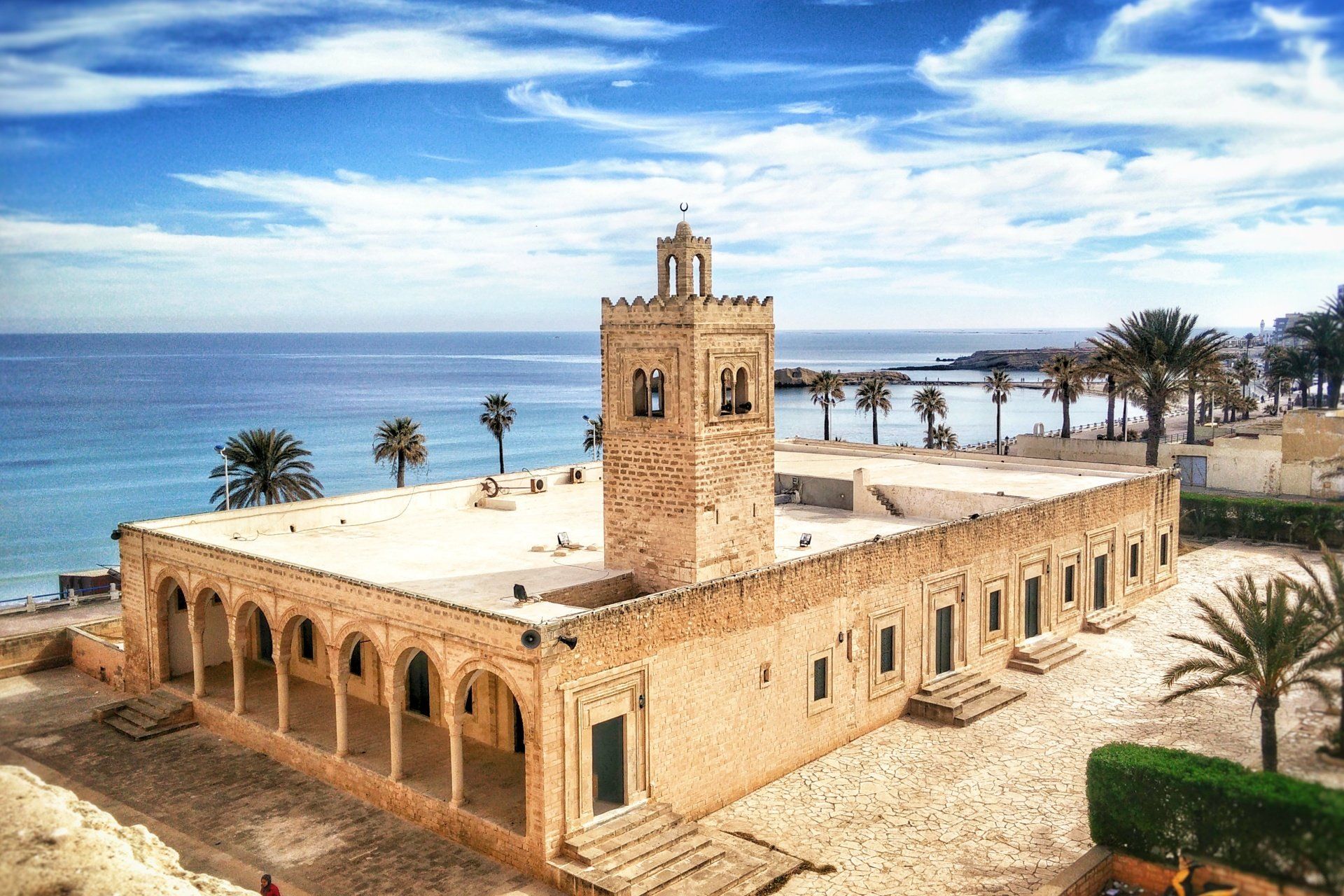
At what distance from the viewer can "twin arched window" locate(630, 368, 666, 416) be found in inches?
736

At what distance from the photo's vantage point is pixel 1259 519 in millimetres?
37250

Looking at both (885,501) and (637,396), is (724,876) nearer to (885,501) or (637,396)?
(637,396)

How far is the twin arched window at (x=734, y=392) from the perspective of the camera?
1877 cm

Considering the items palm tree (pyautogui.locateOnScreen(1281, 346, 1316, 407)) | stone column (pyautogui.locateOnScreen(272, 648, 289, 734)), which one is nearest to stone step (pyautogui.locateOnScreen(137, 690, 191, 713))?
stone column (pyautogui.locateOnScreen(272, 648, 289, 734))

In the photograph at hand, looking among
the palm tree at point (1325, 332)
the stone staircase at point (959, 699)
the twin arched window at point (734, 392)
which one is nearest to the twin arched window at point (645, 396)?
the twin arched window at point (734, 392)

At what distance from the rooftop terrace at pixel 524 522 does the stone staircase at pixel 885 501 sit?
91mm

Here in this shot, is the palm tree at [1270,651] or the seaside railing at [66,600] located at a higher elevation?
the palm tree at [1270,651]

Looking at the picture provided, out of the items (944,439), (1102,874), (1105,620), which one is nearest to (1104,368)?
(1105,620)

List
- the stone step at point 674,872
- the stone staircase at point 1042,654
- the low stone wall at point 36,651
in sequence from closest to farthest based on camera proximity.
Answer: the stone step at point 674,872, the stone staircase at point 1042,654, the low stone wall at point 36,651

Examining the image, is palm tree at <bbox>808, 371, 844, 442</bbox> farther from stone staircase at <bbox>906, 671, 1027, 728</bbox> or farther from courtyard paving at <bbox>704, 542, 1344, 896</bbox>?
stone staircase at <bbox>906, 671, 1027, 728</bbox>

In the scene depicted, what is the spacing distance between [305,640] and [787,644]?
10.8 meters

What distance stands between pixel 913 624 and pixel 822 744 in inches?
143

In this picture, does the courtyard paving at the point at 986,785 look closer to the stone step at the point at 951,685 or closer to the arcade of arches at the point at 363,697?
the stone step at the point at 951,685

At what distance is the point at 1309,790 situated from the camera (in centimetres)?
919
